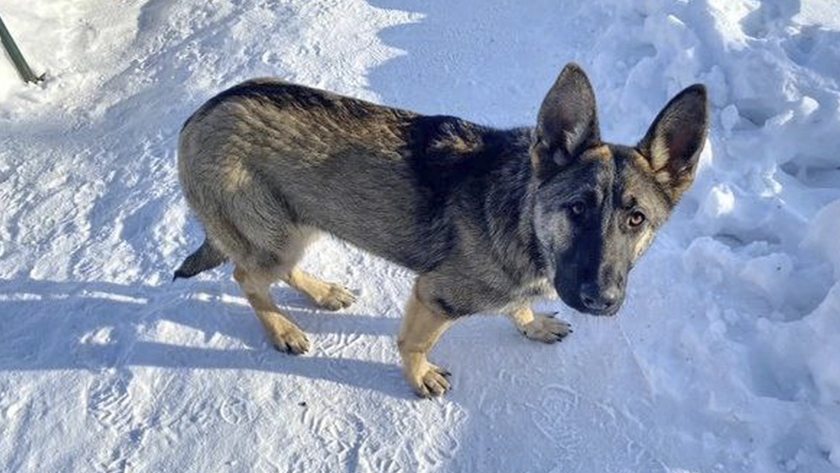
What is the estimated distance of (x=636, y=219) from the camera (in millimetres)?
3570

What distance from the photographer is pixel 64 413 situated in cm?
464

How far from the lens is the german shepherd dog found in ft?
11.8

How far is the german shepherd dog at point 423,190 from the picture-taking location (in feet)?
11.8

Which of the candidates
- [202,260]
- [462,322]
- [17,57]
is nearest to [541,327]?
[462,322]

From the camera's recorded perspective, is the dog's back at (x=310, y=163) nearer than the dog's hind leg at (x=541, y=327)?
Yes

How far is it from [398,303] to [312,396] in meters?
0.93

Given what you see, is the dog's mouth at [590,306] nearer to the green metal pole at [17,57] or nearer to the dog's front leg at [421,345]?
the dog's front leg at [421,345]

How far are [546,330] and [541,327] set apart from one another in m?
0.04

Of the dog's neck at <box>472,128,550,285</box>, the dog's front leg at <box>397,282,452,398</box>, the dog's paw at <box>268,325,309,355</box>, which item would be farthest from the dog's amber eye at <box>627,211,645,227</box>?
the dog's paw at <box>268,325,309,355</box>

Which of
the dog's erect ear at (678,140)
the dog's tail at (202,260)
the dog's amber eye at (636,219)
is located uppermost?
the dog's erect ear at (678,140)

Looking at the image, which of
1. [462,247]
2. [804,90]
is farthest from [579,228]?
[804,90]

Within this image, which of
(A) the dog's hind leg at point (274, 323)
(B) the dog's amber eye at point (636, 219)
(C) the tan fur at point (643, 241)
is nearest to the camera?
(B) the dog's amber eye at point (636, 219)

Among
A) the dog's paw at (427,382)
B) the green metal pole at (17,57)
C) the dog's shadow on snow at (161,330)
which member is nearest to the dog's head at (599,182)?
the dog's paw at (427,382)

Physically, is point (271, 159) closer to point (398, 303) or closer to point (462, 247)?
point (462, 247)
